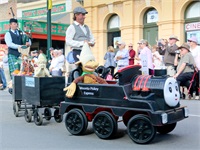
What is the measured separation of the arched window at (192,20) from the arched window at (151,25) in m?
1.90

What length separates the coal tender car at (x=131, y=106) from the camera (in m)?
5.26

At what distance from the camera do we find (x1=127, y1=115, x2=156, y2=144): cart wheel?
5219mm

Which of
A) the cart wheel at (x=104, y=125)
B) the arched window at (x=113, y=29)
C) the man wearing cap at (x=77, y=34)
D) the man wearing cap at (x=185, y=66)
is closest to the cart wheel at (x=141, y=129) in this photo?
the cart wheel at (x=104, y=125)

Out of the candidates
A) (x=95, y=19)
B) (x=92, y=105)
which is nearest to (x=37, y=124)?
(x=92, y=105)

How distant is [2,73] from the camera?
17.4m

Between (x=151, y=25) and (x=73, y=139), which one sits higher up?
(x=151, y=25)

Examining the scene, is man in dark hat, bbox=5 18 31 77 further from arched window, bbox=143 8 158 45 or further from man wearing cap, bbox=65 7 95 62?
arched window, bbox=143 8 158 45

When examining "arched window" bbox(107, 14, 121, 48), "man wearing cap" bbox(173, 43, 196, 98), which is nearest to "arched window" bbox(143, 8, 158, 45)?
"arched window" bbox(107, 14, 121, 48)

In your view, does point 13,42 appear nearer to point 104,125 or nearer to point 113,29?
point 104,125

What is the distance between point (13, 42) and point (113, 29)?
14683 mm

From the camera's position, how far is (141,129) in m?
5.25

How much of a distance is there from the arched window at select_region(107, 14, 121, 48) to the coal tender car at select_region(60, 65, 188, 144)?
55.8 ft

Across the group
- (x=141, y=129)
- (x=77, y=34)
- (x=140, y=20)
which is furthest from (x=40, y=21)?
(x=141, y=129)

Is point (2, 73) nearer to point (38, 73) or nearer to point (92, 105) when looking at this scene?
point (38, 73)
